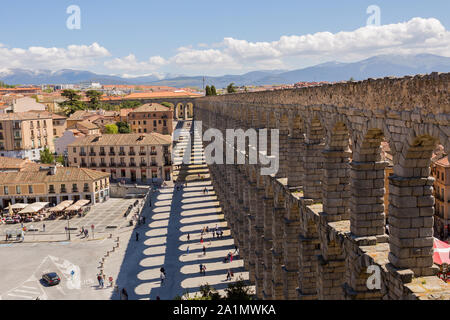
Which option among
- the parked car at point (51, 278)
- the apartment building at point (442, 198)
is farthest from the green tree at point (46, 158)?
the apartment building at point (442, 198)

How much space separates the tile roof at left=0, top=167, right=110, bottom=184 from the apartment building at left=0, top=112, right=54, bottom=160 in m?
19.6

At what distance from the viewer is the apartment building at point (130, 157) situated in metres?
82.2

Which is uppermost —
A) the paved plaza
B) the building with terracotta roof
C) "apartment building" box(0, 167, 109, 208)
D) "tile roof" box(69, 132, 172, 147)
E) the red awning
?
the building with terracotta roof

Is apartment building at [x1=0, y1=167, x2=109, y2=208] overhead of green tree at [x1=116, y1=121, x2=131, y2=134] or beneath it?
beneath

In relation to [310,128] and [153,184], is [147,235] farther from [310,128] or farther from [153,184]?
[310,128]

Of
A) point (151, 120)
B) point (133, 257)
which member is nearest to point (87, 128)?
point (151, 120)

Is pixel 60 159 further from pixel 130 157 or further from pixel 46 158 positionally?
pixel 130 157

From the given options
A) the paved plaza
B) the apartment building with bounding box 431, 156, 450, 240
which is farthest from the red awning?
the apartment building with bounding box 431, 156, 450, 240

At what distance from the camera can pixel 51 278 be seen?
4031 cm

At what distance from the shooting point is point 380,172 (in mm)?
15086

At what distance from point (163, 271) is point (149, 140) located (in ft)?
153

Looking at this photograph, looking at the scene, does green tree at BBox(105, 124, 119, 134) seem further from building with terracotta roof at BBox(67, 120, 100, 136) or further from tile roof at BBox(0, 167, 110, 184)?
tile roof at BBox(0, 167, 110, 184)

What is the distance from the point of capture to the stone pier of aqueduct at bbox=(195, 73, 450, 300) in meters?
12.0

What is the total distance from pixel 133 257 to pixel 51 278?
342 inches
